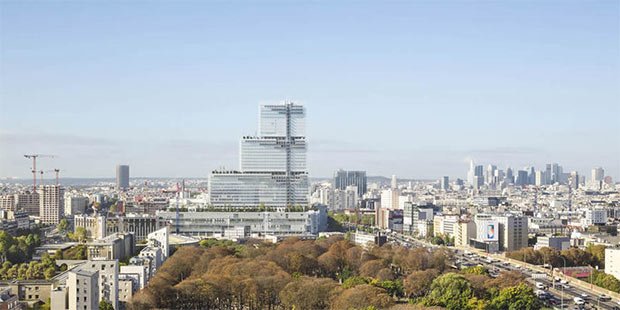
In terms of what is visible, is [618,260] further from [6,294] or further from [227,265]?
[6,294]

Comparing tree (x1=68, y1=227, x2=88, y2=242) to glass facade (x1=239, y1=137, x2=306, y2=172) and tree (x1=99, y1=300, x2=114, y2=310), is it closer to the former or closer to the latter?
glass facade (x1=239, y1=137, x2=306, y2=172)

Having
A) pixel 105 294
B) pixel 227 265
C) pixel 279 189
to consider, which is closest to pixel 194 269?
pixel 227 265

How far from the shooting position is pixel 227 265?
1096 inches

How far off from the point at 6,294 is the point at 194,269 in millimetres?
8625

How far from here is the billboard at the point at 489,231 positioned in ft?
149

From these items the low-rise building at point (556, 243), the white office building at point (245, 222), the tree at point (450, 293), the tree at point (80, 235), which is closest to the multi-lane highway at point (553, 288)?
the tree at point (450, 293)

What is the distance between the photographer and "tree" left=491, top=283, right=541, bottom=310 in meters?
23.6

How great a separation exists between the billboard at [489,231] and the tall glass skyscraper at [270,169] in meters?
12.2

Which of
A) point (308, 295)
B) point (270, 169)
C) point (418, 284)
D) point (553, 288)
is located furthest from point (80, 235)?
point (553, 288)

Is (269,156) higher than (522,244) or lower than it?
higher

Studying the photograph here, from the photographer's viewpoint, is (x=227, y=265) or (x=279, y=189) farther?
(x=279, y=189)

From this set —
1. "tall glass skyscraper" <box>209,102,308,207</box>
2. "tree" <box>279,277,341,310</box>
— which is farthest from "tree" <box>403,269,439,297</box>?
"tall glass skyscraper" <box>209,102,308,207</box>

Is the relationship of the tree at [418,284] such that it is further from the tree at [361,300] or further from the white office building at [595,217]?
the white office building at [595,217]

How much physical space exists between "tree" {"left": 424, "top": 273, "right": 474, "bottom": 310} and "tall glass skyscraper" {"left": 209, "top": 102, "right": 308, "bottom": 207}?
27.8m
